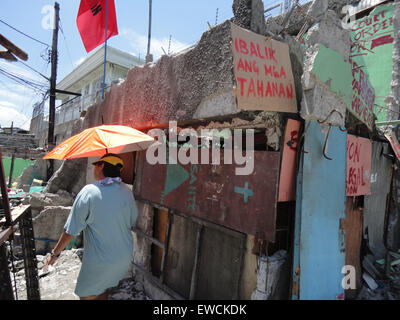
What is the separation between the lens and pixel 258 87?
94.2 inches

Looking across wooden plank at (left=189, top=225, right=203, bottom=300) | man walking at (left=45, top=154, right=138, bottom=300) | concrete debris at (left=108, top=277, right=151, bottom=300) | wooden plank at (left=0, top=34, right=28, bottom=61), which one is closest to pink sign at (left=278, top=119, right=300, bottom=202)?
wooden plank at (left=189, top=225, right=203, bottom=300)

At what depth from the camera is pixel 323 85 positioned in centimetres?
247

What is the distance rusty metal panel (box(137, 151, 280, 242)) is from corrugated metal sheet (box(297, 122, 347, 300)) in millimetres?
409

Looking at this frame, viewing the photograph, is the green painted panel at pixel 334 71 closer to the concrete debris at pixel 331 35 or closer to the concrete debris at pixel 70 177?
the concrete debris at pixel 331 35

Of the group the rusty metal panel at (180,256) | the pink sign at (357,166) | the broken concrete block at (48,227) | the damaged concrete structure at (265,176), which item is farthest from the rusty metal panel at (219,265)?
the broken concrete block at (48,227)

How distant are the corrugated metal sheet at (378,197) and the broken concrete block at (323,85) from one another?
287 centimetres

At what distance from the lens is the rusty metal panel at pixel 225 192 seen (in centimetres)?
247

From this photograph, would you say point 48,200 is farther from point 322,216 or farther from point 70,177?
point 322,216

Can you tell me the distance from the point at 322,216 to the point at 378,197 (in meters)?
3.45

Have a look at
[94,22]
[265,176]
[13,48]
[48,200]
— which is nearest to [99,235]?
[265,176]

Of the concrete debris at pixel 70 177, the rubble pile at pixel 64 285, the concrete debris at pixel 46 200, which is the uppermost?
the concrete debris at pixel 70 177

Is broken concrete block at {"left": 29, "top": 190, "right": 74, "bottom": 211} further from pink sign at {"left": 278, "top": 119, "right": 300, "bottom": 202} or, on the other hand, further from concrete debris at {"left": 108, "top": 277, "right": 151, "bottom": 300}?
pink sign at {"left": 278, "top": 119, "right": 300, "bottom": 202}
